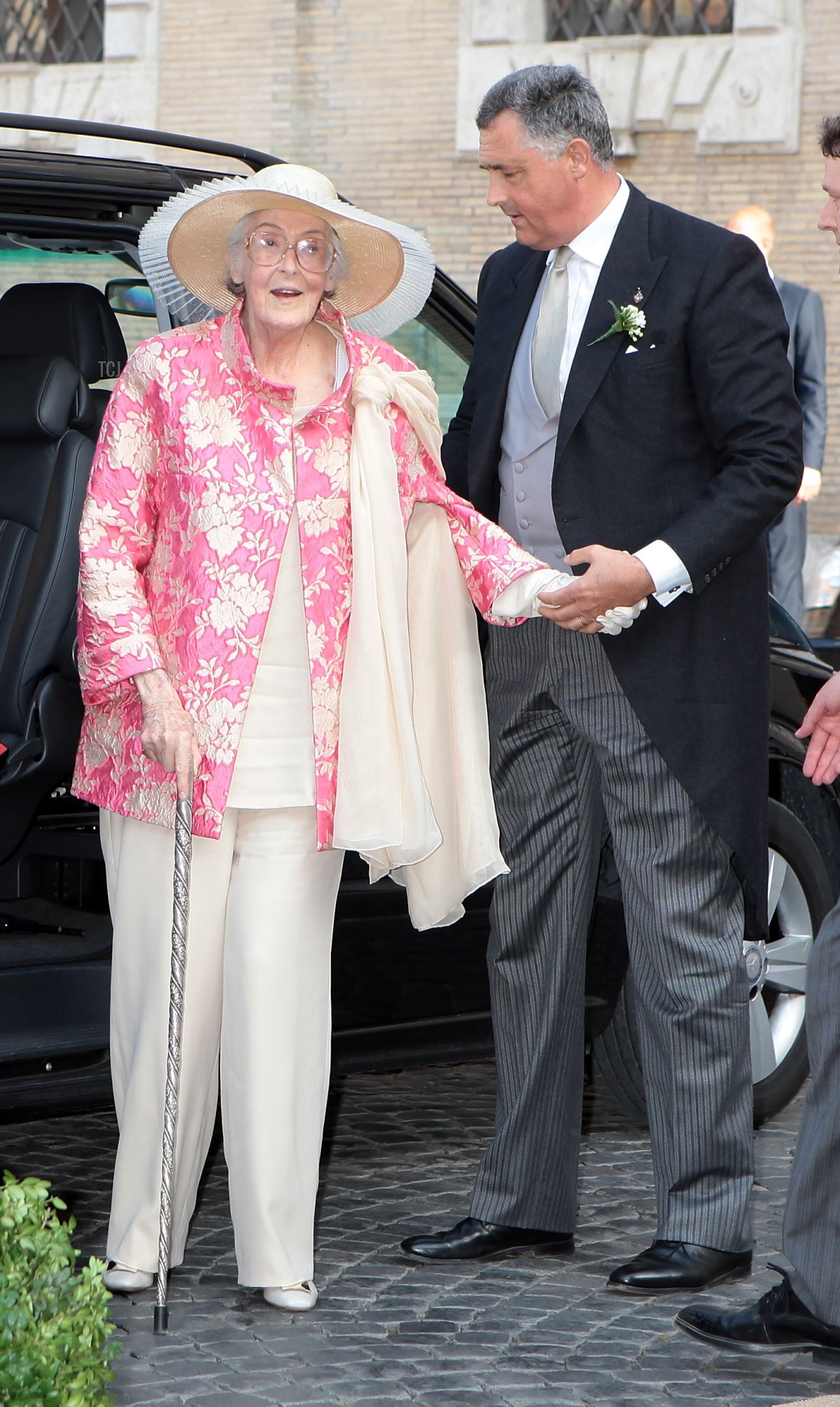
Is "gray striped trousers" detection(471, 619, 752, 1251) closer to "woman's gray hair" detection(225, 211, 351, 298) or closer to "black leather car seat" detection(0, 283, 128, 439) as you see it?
"woman's gray hair" detection(225, 211, 351, 298)

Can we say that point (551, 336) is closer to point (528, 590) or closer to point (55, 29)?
point (528, 590)

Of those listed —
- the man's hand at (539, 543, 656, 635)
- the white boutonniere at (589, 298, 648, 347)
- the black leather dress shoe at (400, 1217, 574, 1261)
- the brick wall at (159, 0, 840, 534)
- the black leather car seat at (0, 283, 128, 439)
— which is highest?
the brick wall at (159, 0, 840, 534)

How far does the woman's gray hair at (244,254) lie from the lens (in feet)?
11.6

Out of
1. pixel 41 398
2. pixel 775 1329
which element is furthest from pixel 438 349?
pixel 775 1329

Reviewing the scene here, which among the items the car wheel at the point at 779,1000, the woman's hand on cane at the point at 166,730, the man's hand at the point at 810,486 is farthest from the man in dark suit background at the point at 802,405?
the woman's hand on cane at the point at 166,730

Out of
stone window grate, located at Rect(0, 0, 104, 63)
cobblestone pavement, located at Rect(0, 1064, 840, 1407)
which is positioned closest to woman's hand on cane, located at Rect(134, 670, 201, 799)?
cobblestone pavement, located at Rect(0, 1064, 840, 1407)

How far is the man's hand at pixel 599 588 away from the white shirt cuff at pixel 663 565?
0.03ft

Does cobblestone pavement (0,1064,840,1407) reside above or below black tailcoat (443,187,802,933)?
below

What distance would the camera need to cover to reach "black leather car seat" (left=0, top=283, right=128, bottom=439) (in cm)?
420

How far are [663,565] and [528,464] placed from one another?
0.40 meters

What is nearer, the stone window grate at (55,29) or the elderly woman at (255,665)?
the elderly woman at (255,665)

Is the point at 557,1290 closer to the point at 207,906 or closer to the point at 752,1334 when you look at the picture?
the point at 752,1334

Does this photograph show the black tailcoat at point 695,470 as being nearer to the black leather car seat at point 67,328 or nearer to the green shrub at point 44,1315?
the black leather car seat at point 67,328

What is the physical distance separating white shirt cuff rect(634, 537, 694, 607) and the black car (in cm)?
94
